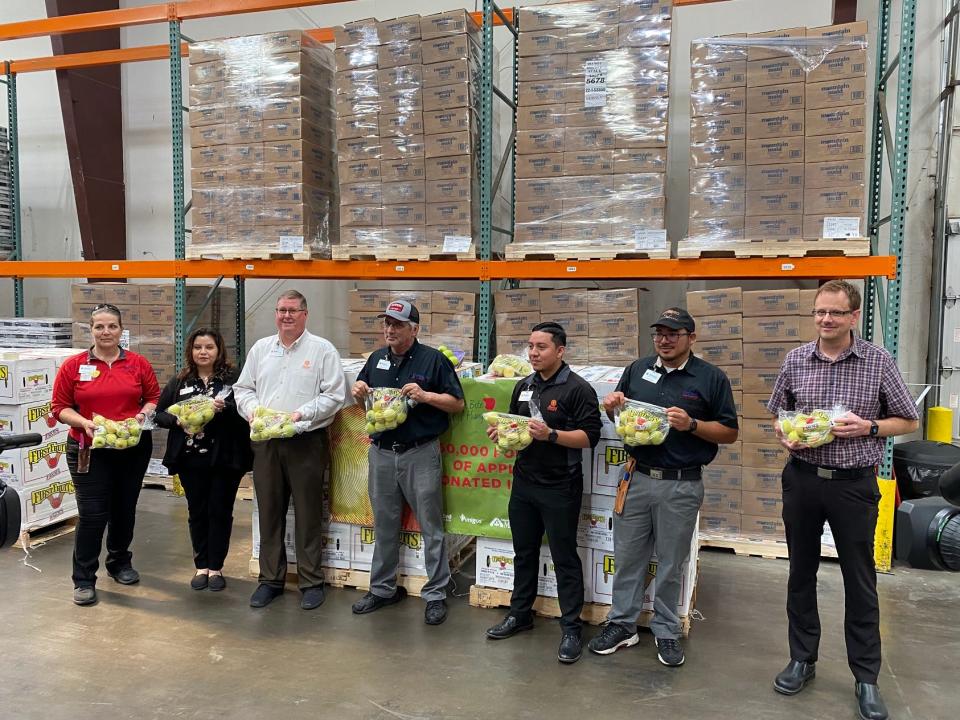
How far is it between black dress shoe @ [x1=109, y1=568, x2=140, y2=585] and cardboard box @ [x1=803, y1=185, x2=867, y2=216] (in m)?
5.89

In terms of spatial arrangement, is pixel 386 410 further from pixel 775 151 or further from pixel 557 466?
pixel 775 151

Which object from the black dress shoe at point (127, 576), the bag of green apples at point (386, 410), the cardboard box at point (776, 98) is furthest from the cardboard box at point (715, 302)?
the black dress shoe at point (127, 576)

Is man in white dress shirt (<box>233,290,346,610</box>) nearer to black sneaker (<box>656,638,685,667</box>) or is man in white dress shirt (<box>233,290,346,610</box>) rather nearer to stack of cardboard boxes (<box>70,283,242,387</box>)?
black sneaker (<box>656,638,685,667</box>)

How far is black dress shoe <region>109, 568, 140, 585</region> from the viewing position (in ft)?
17.5

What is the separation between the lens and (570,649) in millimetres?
4223

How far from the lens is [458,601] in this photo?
512 centimetres

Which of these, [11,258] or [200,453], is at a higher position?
[11,258]

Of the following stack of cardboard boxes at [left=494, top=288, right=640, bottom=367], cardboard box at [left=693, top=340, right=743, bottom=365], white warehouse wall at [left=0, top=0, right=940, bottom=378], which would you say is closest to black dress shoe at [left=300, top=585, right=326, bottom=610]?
stack of cardboard boxes at [left=494, top=288, right=640, bottom=367]

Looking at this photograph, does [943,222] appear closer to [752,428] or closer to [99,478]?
[752,428]

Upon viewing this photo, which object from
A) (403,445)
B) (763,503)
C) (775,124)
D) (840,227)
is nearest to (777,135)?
(775,124)

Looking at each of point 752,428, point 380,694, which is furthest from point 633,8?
point 380,694

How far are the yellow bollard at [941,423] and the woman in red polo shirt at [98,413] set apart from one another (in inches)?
280

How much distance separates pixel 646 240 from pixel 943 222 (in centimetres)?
354

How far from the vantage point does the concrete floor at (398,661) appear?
3.75m
